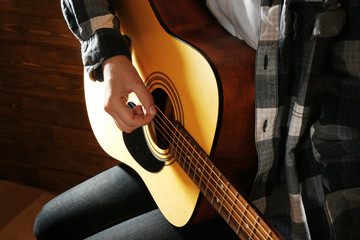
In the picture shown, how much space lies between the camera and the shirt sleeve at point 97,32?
0.89 meters

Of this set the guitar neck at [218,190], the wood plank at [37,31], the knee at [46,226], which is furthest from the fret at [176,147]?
the wood plank at [37,31]

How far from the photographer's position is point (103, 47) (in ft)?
2.90

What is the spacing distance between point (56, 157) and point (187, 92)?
1195mm

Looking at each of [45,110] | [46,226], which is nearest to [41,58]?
[45,110]

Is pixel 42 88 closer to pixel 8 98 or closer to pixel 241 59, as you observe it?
pixel 8 98

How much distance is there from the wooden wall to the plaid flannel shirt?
958mm

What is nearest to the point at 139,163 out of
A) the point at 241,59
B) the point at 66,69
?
the point at 241,59

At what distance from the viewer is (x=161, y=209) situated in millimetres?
918

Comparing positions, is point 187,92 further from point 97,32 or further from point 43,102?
point 43,102

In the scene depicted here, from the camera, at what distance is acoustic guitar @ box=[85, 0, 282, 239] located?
2.34 feet

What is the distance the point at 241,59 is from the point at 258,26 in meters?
0.07

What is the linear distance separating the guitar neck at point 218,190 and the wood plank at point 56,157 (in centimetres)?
83

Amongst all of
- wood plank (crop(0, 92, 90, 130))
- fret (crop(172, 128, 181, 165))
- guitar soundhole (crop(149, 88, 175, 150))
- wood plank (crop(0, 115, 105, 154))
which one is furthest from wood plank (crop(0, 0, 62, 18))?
fret (crop(172, 128, 181, 165))

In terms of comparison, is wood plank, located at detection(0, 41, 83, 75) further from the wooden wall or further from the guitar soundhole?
the guitar soundhole
